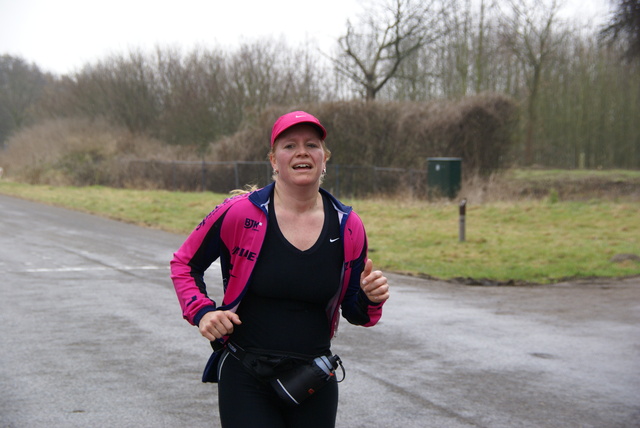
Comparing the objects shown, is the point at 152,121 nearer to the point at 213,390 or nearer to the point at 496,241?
the point at 496,241

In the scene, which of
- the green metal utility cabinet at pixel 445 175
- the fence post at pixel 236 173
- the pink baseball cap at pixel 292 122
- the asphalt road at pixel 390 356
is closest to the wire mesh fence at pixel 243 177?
the fence post at pixel 236 173

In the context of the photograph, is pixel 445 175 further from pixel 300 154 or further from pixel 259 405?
pixel 259 405

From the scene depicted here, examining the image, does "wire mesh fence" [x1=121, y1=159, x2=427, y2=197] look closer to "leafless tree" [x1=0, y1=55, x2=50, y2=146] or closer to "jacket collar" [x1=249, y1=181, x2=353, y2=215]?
"jacket collar" [x1=249, y1=181, x2=353, y2=215]

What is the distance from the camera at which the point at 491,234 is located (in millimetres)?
17156

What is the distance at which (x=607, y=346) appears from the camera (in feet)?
26.3

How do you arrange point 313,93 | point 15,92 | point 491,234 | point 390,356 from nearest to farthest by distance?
point 390,356
point 491,234
point 313,93
point 15,92

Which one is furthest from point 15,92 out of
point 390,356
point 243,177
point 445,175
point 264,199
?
point 264,199

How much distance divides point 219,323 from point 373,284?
0.59 m

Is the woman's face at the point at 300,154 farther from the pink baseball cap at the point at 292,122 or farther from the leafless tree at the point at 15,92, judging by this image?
the leafless tree at the point at 15,92

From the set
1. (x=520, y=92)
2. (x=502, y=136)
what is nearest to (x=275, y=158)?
(x=502, y=136)

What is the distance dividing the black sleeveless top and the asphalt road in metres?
2.61

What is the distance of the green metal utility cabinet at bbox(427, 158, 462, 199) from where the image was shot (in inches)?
936

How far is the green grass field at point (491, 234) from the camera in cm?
1343

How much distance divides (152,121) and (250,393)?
147ft
